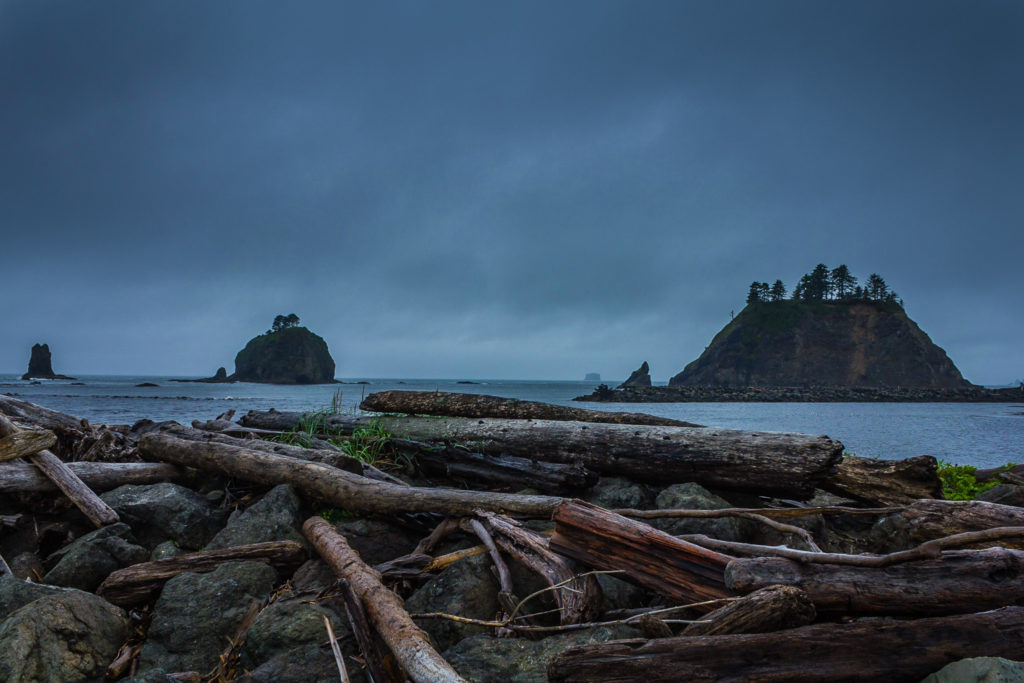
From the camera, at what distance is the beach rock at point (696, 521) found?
416 cm

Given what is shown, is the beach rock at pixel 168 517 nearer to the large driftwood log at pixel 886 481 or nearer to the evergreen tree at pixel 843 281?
the large driftwood log at pixel 886 481

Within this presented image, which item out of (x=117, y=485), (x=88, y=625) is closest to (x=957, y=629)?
(x=88, y=625)

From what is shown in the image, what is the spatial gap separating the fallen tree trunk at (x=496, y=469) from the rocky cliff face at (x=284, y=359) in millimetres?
122663

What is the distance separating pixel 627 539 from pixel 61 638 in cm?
375

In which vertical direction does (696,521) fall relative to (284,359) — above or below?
below

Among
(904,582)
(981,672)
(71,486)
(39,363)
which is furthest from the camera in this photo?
(39,363)

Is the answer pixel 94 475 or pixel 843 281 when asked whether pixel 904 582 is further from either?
pixel 843 281

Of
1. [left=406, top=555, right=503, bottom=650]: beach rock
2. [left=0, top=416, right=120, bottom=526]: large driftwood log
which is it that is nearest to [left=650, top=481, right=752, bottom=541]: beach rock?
[left=406, top=555, right=503, bottom=650]: beach rock

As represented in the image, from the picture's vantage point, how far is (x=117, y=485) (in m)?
5.92

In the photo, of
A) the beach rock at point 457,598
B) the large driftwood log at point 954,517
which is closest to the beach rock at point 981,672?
the large driftwood log at point 954,517

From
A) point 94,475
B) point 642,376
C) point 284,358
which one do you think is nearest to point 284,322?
point 284,358

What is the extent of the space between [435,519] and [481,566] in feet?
3.90

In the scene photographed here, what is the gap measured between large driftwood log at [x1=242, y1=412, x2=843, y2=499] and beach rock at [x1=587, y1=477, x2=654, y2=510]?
183 millimetres

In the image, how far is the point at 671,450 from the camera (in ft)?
17.8
